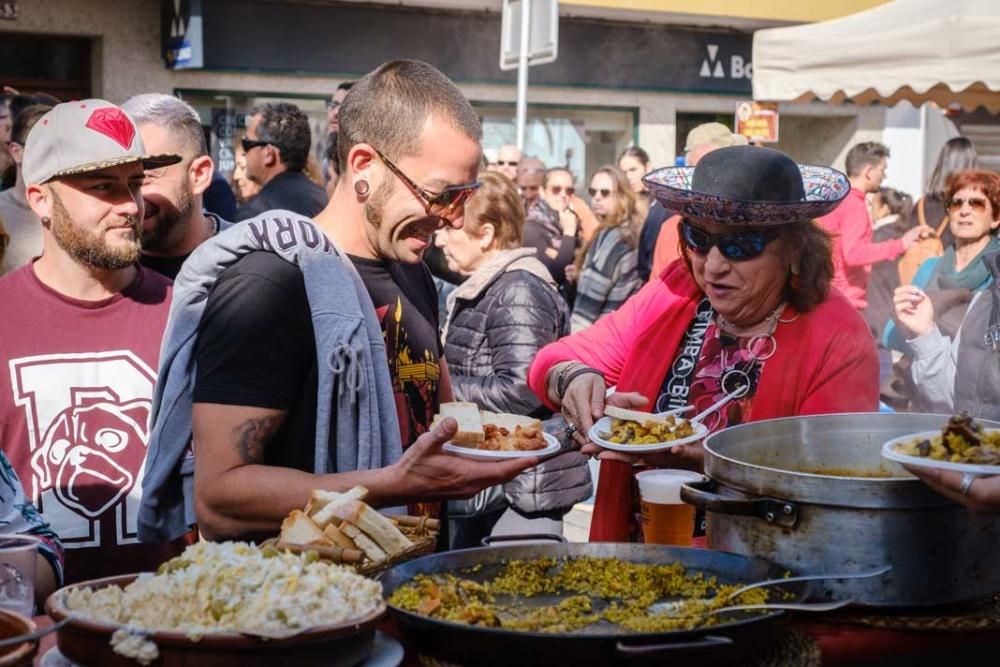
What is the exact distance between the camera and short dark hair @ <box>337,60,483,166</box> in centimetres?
320

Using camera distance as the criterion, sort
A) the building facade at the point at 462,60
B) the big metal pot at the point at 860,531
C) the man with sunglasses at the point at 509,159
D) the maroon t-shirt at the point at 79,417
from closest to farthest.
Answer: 1. the big metal pot at the point at 860,531
2. the maroon t-shirt at the point at 79,417
3. the man with sunglasses at the point at 509,159
4. the building facade at the point at 462,60

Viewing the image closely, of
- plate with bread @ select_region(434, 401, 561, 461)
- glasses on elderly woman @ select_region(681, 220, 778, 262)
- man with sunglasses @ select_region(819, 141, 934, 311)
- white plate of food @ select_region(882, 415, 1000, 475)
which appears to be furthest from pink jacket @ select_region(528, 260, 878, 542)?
man with sunglasses @ select_region(819, 141, 934, 311)

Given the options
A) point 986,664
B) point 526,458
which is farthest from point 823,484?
point 526,458

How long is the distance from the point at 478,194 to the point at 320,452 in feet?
10.2

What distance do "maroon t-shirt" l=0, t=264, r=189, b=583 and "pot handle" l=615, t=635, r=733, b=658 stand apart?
215cm

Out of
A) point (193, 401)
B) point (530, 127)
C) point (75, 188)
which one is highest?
point (530, 127)

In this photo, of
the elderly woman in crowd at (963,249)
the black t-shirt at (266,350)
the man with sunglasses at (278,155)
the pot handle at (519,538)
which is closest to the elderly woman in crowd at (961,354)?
the elderly woman in crowd at (963,249)

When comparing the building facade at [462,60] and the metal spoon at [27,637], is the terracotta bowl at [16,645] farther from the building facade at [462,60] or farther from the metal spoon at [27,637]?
the building facade at [462,60]

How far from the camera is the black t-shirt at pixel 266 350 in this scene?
2.87 metres

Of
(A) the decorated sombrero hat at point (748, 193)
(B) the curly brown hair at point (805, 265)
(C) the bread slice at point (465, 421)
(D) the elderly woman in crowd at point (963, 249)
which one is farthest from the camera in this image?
(D) the elderly woman in crowd at point (963, 249)

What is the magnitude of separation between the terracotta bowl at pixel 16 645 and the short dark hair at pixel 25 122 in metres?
4.94

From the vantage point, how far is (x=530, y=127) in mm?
16984

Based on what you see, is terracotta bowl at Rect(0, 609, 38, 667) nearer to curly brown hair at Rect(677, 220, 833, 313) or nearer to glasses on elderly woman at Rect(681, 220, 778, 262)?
glasses on elderly woman at Rect(681, 220, 778, 262)

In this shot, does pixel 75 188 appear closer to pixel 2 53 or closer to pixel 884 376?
pixel 884 376
